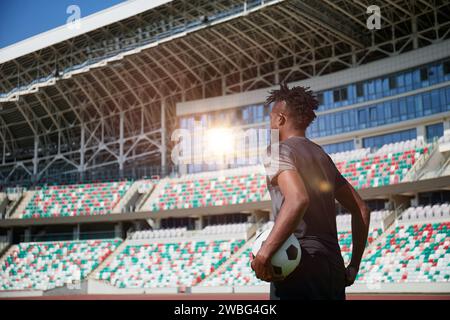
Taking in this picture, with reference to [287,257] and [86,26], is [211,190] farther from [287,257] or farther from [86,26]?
[287,257]

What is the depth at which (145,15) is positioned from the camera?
39.4m

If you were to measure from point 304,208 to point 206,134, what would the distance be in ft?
137

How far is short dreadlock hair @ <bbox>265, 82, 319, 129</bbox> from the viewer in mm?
4102

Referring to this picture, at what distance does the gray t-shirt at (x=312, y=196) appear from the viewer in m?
3.85

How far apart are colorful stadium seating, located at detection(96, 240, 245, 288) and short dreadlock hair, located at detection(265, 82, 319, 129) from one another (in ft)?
97.6

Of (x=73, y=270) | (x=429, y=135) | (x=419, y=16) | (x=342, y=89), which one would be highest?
(x=419, y=16)

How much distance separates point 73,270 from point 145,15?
56.6ft

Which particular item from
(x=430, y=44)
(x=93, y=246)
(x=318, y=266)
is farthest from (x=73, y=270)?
(x=318, y=266)

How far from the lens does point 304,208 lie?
359 cm

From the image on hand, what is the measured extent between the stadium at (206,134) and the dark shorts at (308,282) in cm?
2385

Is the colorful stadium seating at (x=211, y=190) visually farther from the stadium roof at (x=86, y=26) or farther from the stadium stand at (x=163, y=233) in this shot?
the stadium roof at (x=86, y=26)

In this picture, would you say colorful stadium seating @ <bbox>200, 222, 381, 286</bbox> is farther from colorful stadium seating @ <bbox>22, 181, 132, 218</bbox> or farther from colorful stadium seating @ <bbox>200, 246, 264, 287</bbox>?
colorful stadium seating @ <bbox>22, 181, 132, 218</bbox>

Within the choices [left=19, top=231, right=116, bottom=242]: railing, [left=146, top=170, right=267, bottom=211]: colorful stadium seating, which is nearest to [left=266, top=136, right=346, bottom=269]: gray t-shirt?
[left=146, top=170, right=267, bottom=211]: colorful stadium seating
